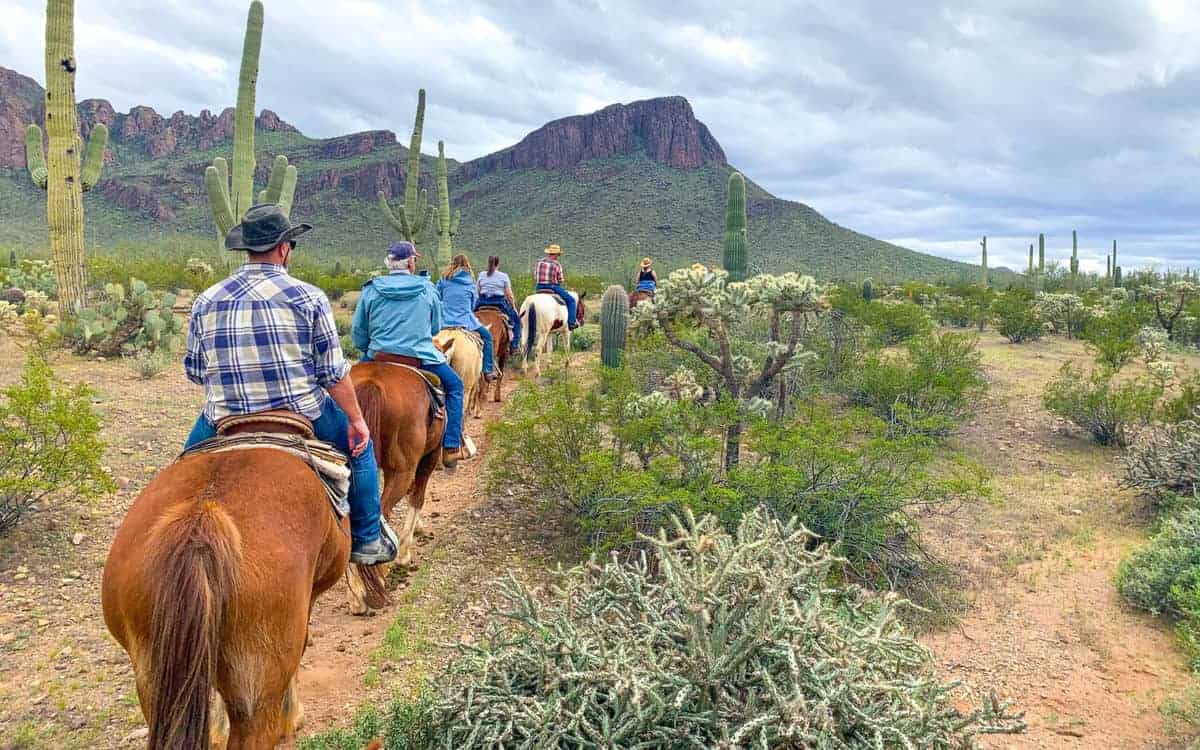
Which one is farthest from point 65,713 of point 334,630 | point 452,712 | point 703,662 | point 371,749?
point 703,662

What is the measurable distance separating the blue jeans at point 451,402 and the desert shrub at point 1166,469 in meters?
6.38

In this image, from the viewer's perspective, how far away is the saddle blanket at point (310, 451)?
284cm

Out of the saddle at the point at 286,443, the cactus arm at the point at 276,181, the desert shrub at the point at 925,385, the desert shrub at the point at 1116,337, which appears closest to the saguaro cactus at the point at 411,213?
the cactus arm at the point at 276,181

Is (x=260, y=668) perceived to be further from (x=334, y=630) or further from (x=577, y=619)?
(x=334, y=630)

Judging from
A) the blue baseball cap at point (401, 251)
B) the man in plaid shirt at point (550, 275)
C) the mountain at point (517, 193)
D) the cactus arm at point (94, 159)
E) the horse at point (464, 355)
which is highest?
the mountain at point (517, 193)

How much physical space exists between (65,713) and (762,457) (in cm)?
455

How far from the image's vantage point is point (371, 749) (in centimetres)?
294

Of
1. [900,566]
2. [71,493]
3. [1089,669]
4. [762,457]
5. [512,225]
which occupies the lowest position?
[1089,669]

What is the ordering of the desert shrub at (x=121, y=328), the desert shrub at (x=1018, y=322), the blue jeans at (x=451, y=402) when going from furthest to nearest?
the desert shrub at (x=1018, y=322), the desert shrub at (x=121, y=328), the blue jeans at (x=451, y=402)

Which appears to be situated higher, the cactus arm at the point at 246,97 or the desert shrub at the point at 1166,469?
the cactus arm at the point at 246,97

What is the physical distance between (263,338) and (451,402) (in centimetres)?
286

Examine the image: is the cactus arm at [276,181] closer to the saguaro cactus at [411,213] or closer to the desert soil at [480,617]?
the saguaro cactus at [411,213]

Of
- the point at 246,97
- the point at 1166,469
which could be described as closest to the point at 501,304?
the point at 246,97

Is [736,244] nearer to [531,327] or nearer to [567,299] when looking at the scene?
[567,299]
